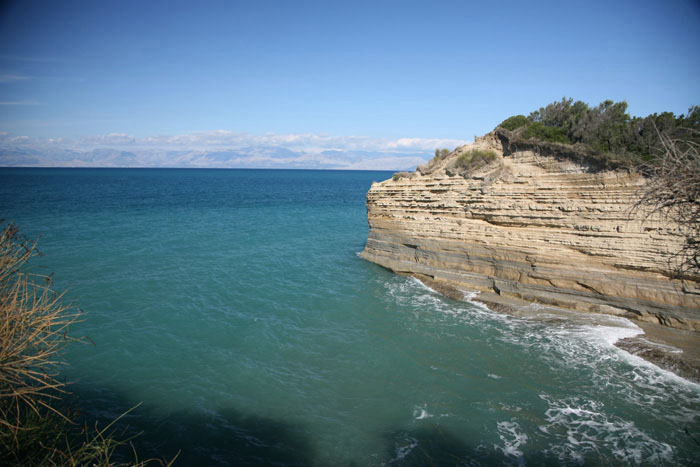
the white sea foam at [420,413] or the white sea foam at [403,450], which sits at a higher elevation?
the white sea foam at [420,413]

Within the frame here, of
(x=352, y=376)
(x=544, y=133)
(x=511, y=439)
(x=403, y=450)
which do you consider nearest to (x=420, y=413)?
(x=403, y=450)

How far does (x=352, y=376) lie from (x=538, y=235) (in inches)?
388

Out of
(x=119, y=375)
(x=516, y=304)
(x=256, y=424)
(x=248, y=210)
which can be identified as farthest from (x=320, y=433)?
(x=248, y=210)

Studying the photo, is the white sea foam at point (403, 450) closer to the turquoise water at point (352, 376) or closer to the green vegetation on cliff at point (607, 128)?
the turquoise water at point (352, 376)

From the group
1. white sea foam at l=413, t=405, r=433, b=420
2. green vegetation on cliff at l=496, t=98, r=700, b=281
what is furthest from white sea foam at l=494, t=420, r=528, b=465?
green vegetation on cliff at l=496, t=98, r=700, b=281

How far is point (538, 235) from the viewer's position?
15.4m

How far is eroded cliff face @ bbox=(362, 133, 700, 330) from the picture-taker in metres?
13.0

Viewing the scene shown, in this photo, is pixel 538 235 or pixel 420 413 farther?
pixel 538 235

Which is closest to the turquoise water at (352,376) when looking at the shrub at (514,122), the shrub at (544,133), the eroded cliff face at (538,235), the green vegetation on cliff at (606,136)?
the eroded cliff face at (538,235)

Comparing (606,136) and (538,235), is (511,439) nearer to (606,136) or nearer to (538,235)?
(538,235)

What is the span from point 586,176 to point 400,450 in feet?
42.6

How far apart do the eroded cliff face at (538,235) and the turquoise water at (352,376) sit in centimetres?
136

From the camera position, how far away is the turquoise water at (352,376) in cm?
839

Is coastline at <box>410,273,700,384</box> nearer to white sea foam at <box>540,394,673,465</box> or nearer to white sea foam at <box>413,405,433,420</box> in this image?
white sea foam at <box>540,394,673,465</box>
